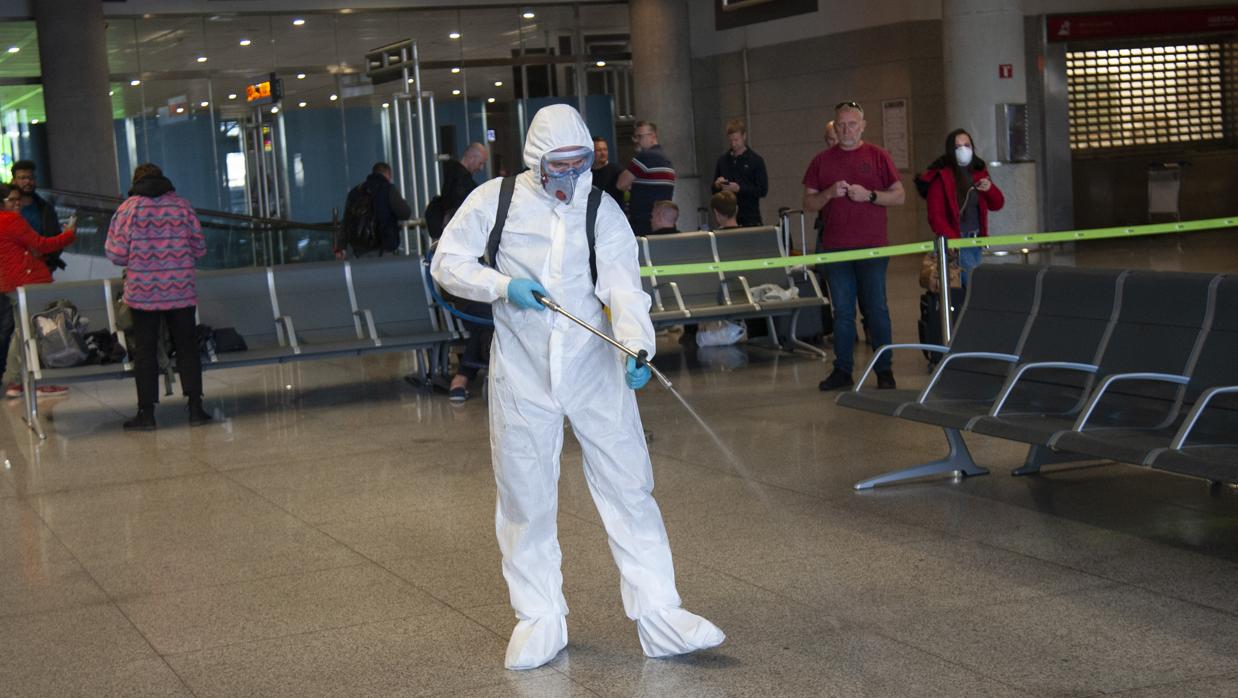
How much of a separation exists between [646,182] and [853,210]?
3.92 meters

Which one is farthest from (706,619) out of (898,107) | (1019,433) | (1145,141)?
(1145,141)

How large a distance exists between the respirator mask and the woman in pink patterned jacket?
5.77 meters

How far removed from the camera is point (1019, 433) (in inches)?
243

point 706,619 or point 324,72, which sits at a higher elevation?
point 324,72

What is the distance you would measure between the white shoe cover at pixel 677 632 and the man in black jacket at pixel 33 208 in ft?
31.7

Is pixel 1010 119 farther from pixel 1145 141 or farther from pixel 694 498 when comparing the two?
pixel 694 498

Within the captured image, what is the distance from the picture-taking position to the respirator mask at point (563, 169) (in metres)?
4.73

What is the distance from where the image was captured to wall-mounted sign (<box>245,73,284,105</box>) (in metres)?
21.9

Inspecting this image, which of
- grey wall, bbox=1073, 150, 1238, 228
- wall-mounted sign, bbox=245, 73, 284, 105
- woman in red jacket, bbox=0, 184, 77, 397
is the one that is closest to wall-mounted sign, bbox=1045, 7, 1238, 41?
grey wall, bbox=1073, 150, 1238, 228

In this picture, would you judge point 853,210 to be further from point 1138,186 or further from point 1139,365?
point 1138,186

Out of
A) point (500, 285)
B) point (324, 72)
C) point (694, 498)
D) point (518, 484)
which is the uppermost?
point (324, 72)

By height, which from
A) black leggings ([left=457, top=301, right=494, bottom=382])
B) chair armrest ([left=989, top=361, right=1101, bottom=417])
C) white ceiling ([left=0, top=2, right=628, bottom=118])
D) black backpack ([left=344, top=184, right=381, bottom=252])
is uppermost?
white ceiling ([left=0, top=2, right=628, bottom=118])

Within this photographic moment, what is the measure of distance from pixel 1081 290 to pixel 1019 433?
965 millimetres

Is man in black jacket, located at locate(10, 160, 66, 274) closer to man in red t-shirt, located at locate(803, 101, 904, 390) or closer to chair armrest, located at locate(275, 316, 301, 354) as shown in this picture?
chair armrest, located at locate(275, 316, 301, 354)
